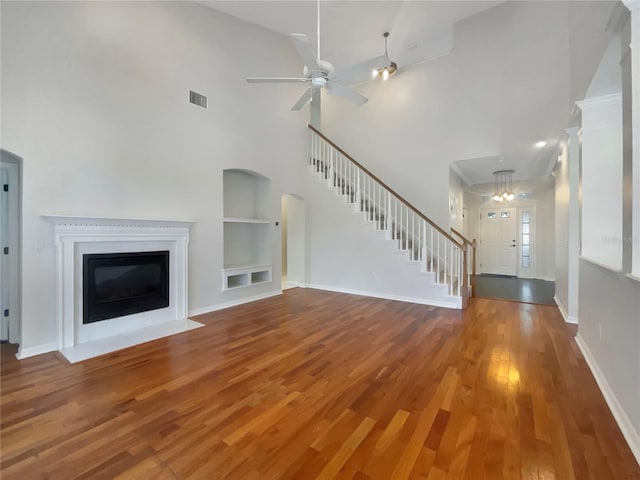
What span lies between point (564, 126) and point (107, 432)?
21.9 ft

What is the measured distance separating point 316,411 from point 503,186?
8.34 meters

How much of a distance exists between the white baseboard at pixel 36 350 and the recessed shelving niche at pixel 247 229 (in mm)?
2364

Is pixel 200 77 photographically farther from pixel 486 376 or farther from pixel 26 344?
pixel 486 376

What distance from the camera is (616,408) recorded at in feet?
6.46

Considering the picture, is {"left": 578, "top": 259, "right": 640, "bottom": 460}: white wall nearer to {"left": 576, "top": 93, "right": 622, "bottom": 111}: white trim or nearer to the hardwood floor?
the hardwood floor

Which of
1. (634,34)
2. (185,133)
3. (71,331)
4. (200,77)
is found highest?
(200,77)

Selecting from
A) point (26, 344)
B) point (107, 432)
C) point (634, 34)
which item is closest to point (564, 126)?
point (634, 34)

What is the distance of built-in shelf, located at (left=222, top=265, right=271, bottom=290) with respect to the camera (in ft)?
15.9

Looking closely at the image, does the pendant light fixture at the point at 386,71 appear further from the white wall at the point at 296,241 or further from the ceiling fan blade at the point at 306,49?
the ceiling fan blade at the point at 306,49

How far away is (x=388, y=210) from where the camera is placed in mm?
5488

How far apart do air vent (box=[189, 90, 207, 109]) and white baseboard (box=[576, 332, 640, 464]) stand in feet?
18.5

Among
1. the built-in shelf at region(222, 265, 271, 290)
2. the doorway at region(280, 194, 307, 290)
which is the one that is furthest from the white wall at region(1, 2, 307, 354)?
the doorway at region(280, 194, 307, 290)

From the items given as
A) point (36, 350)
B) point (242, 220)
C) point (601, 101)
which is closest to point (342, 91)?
point (601, 101)

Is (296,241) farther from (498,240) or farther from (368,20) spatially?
(498,240)
